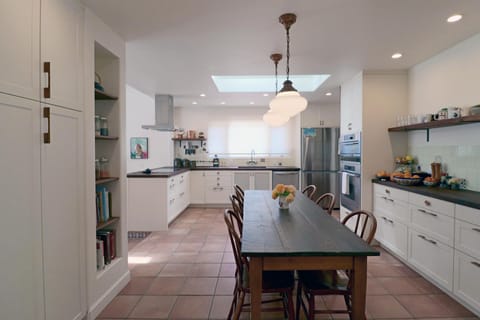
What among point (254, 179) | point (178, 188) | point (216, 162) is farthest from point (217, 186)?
point (178, 188)

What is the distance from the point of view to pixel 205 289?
8.19 feet

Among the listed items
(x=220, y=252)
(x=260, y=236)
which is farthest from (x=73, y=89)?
(x=220, y=252)

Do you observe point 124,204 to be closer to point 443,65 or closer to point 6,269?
point 6,269

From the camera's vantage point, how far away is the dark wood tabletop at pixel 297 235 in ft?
4.80

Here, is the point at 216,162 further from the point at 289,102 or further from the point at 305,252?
the point at 305,252

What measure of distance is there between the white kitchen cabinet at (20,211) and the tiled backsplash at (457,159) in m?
3.76

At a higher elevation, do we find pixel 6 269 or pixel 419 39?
pixel 419 39

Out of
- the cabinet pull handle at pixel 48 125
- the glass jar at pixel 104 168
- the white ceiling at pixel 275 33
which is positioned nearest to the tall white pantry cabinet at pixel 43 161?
the cabinet pull handle at pixel 48 125

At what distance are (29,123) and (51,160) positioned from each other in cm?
28

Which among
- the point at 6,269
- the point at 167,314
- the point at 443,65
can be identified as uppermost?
the point at 443,65

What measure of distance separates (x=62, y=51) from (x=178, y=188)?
352 centimetres

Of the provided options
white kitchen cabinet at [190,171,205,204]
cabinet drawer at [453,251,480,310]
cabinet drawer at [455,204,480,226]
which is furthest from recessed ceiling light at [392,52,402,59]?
white kitchen cabinet at [190,171,205,204]

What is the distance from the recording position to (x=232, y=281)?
2.64 metres

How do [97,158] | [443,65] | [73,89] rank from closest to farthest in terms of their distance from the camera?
[73,89] → [97,158] → [443,65]
